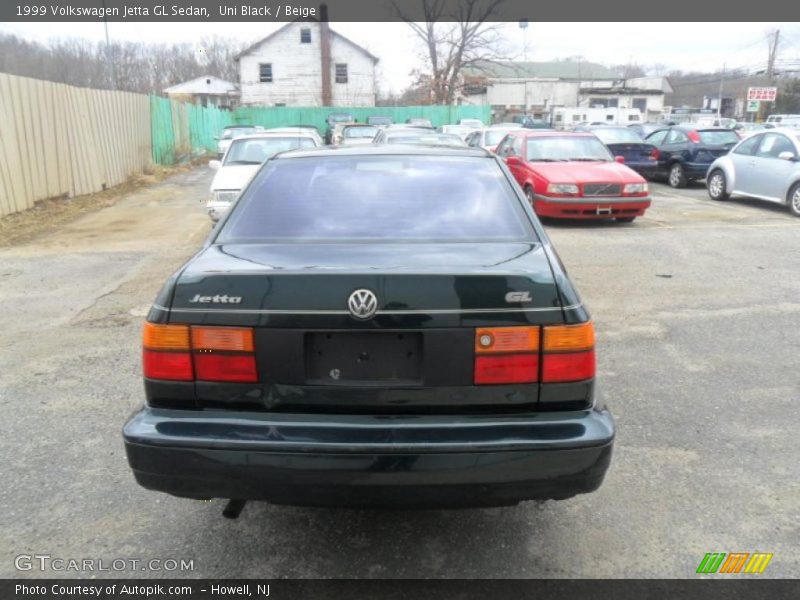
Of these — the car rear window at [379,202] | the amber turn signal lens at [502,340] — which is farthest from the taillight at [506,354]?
the car rear window at [379,202]

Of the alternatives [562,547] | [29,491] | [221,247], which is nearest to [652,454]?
[562,547]

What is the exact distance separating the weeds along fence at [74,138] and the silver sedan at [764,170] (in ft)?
44.1

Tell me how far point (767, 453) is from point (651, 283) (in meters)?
3.86

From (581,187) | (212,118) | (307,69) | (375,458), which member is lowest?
(375,458)

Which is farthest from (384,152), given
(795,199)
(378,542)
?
(795,199)

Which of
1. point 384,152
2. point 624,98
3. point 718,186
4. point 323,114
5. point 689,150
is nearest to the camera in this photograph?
point 384,152

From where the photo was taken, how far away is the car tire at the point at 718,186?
1370cm

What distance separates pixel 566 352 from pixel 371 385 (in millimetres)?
742

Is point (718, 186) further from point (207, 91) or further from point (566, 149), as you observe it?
point (207, 91)

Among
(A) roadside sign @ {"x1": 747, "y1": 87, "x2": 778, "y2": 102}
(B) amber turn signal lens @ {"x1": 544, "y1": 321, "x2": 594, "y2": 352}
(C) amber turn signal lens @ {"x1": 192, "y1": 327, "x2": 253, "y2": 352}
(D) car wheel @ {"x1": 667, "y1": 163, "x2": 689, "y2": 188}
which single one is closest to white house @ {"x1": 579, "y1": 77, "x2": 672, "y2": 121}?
(A) roadside sign @ {"x1": 747, "y1": 87, "x2": 778, "y2": 102}

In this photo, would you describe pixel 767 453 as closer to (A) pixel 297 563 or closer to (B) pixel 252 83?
(A) pixel 297 563

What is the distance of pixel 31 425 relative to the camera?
3.98 metres

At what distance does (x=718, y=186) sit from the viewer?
13.9 meters

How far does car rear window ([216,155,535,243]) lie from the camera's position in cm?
298
